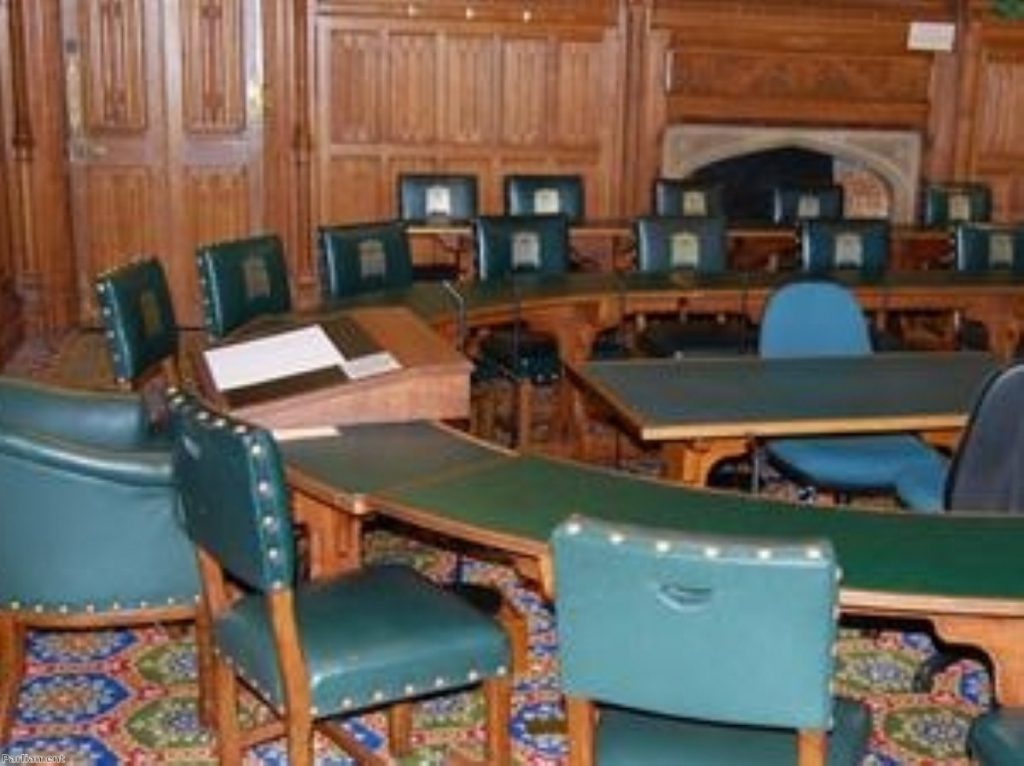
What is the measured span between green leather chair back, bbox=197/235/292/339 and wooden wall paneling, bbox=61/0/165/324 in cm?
314

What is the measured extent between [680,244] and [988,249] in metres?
1.44

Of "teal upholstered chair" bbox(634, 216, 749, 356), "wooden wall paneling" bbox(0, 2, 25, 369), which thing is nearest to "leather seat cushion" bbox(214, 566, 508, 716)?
"teal upholstered chair" bbox(634, 216, 749, 356)

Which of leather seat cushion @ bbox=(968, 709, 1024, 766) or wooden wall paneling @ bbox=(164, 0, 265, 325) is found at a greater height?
wooden wall paneling @ bbox=(164, 0, 265, 325)

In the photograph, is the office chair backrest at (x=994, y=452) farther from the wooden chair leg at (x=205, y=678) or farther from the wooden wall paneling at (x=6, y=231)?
the wooden wall paneling at (x=6, y=231)

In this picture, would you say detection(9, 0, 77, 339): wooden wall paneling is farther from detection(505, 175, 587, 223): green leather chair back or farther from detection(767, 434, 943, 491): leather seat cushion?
detection(767, 434, 943, 491): leather seat cushion

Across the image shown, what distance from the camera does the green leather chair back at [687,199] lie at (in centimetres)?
686

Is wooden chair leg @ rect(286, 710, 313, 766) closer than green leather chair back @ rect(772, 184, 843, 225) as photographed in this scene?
Yes

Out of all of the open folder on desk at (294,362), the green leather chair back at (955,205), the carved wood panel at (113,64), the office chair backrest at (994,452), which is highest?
the carved wood panel at (113,64)

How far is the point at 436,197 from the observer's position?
6.95 metres

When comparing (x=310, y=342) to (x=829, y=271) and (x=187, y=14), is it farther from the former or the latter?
(x=187, y=14)

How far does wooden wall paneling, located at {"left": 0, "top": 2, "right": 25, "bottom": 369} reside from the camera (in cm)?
704

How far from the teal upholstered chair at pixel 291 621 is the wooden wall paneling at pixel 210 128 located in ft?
17.3

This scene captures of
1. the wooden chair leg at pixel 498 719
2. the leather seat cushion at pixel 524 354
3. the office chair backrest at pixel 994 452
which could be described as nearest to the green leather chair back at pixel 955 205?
the leather seat cushion at pixel 524 354

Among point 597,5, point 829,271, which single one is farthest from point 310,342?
point 597,5
